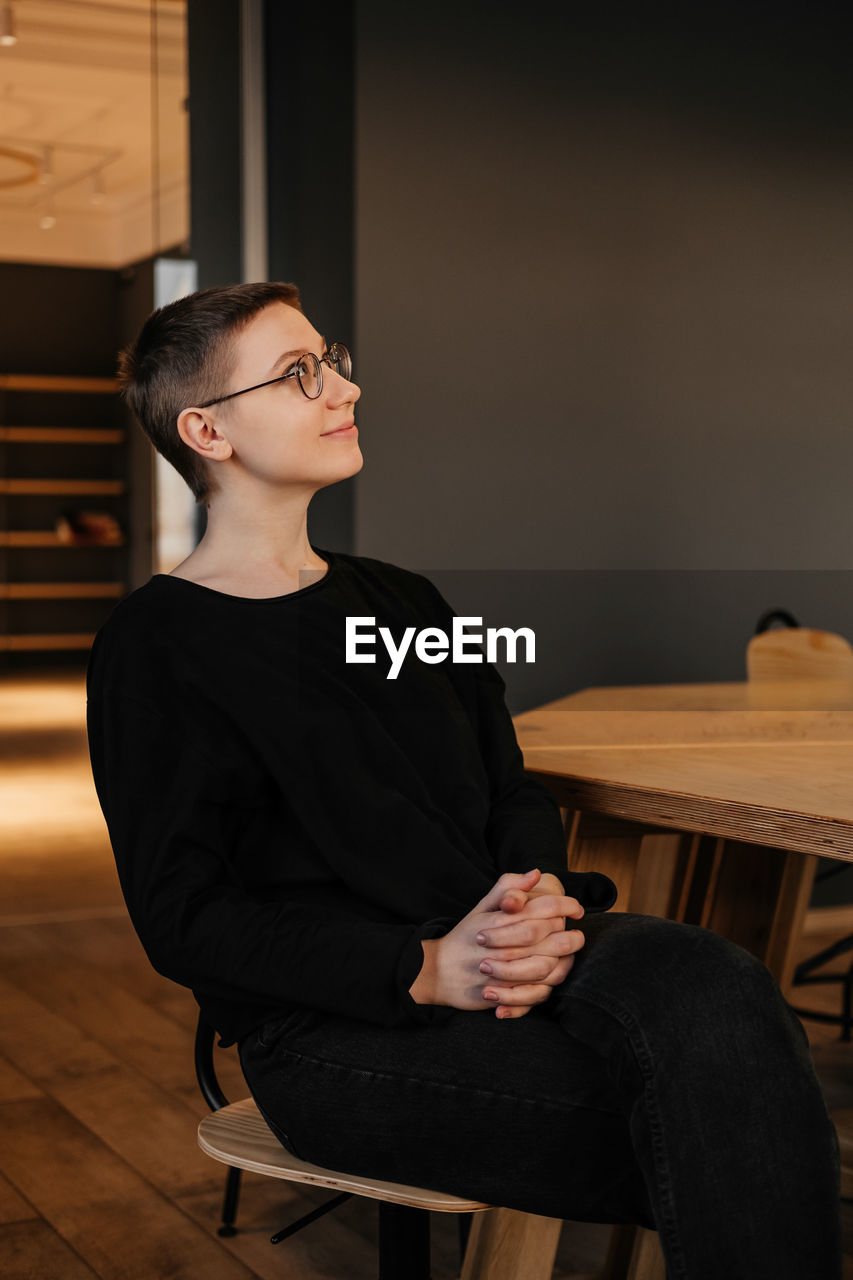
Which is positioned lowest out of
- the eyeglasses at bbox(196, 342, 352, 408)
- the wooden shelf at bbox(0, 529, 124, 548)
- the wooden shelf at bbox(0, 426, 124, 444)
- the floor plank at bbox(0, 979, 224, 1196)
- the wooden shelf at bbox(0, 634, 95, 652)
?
the floor plank at bbox(0, 979, 224, 1196)

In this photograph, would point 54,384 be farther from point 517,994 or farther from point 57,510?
point 517,994

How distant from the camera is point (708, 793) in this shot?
53.1 inches

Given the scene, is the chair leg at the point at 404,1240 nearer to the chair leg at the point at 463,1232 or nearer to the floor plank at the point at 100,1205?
the chair leg at the point at 463,1232

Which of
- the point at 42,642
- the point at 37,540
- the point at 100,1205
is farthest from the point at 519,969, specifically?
the point at 37,540

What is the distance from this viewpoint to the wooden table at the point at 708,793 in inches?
51.9

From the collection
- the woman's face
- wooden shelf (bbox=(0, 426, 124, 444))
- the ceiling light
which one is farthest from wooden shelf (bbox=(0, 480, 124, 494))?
the woman's face

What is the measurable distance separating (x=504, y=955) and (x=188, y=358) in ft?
2.13

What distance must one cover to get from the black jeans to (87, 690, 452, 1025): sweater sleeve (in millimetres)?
44

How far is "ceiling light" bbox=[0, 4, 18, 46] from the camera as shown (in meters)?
3.18

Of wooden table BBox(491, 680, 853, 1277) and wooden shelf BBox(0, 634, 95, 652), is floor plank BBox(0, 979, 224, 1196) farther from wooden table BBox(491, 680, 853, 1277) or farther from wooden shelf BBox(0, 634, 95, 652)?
wooden shelf BBox(0, 634, 95, 652)

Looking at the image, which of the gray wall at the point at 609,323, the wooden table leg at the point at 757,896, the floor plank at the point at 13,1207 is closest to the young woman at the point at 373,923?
the wooden table leg at the point at 757,896

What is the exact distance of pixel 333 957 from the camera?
1085mm

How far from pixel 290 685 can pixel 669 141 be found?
2.67 metres

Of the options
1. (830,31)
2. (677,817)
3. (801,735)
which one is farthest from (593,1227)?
(830,31)
